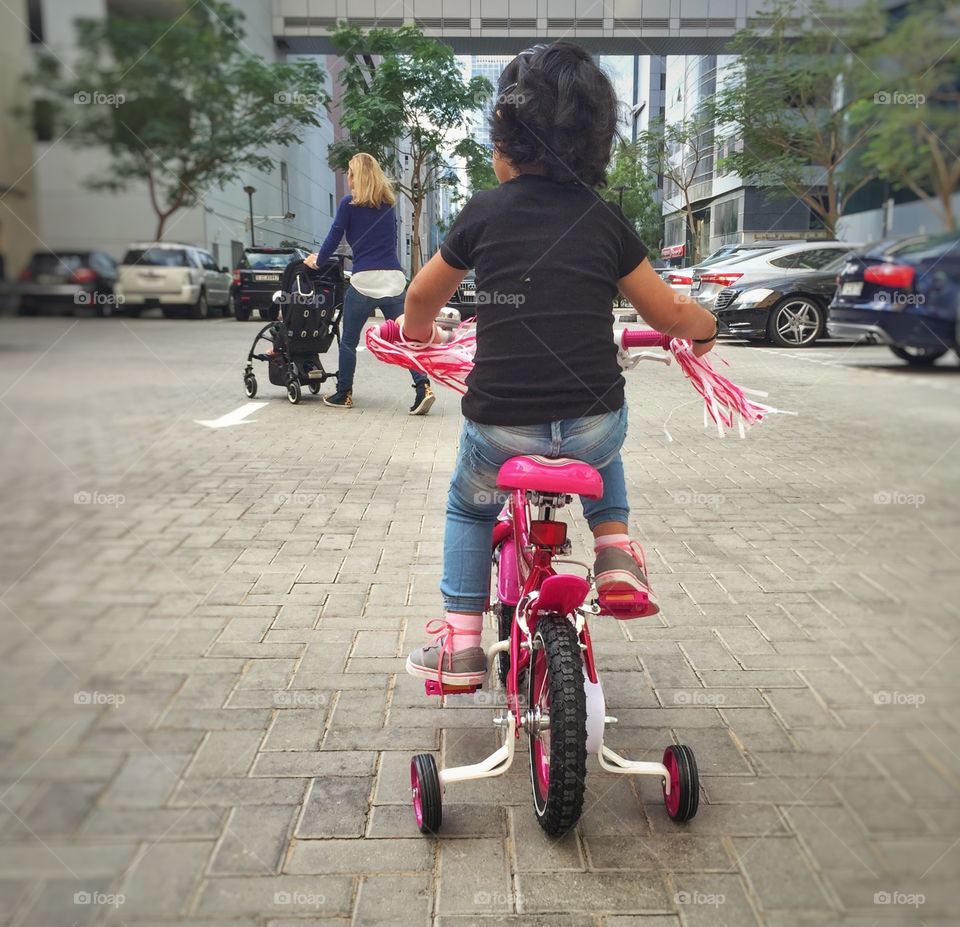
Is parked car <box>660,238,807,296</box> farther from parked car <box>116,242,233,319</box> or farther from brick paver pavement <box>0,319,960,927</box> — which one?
parked car <box>116,242,233,319</box>

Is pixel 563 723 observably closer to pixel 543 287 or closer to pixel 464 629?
pixel 464 629

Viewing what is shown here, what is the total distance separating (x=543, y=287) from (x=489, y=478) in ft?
1.78

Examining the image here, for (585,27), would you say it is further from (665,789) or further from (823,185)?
(665,789)

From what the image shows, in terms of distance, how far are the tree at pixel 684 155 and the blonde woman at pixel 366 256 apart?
84 cm

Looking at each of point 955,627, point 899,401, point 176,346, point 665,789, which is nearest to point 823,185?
point 899,401

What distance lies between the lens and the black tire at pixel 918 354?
34.9 inches

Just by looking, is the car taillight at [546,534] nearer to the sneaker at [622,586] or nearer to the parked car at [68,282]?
the sneaker at [622,586]

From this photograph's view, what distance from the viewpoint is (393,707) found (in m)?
3.02

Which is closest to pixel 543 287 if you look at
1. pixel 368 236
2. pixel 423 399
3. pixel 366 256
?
pixel 368 236

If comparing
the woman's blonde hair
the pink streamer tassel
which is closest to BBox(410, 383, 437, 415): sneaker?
the woman's blonde hair

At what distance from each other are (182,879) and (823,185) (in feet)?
6.27

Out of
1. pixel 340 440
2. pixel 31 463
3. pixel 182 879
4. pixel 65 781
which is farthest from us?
pixel 340 440

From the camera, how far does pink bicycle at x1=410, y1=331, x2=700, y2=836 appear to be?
2098mm

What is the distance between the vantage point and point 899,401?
3.42ft
